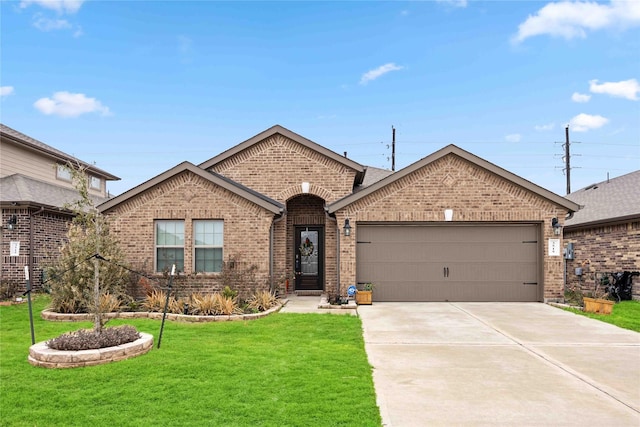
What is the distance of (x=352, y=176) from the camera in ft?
53.9

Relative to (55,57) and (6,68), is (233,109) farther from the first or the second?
(6,68)

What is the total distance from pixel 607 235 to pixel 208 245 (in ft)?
47.7

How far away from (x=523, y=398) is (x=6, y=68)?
53.7 feet

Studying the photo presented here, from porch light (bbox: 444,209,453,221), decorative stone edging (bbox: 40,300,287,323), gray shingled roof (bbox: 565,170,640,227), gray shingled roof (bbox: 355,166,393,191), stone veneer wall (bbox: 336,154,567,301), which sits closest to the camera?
decorative stone edging (bbox: 40,300,287,323)

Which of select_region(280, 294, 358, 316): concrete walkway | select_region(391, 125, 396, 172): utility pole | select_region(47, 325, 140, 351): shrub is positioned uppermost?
select_region(391, 125, 396, 172): utility pole

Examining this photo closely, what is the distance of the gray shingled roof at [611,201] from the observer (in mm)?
16648

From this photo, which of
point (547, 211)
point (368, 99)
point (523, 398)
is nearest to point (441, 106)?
point (368, 99)

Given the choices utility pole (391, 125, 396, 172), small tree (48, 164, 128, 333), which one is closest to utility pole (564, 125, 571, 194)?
utility pole (391, 125, 396, 172)

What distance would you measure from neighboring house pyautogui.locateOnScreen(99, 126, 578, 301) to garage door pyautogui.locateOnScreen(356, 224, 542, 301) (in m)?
0.03

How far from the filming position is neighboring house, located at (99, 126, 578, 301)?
13898 mm

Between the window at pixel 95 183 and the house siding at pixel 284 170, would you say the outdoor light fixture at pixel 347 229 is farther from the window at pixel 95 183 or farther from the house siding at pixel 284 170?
the window at pixel 95 183

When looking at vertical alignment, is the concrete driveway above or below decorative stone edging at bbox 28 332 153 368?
below

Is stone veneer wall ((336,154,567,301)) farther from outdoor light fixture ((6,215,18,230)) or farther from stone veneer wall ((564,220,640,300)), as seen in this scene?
outdoor light fixture ((6,215,18,230))

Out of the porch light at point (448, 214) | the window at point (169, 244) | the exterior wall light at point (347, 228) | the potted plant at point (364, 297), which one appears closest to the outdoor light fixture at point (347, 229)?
the exterior wall light at point (347, 228)
